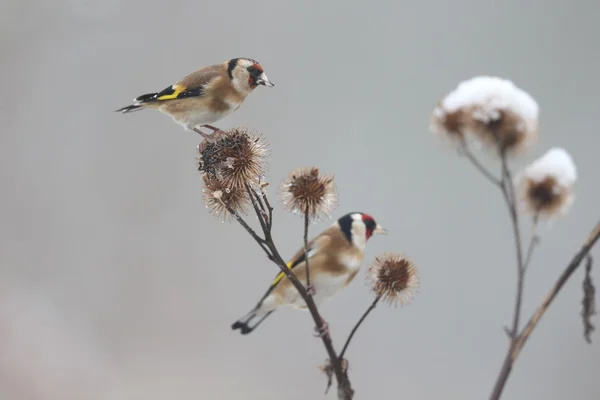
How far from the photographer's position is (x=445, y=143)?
0.35m

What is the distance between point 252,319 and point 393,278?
30cm

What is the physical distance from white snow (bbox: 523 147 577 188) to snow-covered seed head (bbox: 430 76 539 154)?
0.01m

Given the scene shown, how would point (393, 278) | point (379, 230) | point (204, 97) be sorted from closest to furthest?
point (393, 278)
point (379, 230)
point (204, 97)

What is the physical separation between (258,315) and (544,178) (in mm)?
574

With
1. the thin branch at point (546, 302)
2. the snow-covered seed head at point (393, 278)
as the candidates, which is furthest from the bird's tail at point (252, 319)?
the thin branch at point (546, 302)

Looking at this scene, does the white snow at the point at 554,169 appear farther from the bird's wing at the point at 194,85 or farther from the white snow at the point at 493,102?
the bird's wing at the point at 194,85

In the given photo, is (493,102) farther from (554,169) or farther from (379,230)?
(379,230)

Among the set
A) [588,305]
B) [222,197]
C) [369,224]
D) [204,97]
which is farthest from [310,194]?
[204,97]

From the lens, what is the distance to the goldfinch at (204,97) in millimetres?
916

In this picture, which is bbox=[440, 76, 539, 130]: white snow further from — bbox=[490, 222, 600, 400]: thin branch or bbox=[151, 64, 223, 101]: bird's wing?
bbox=[151, 64, 223, 101]: bird's wing

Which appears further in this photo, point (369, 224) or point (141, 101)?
point (141, 101)

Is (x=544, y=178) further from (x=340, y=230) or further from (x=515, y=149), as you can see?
(x=340, y=230)

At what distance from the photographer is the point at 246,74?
86 centimetres

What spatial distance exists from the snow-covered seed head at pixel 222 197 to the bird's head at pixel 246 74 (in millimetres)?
204
